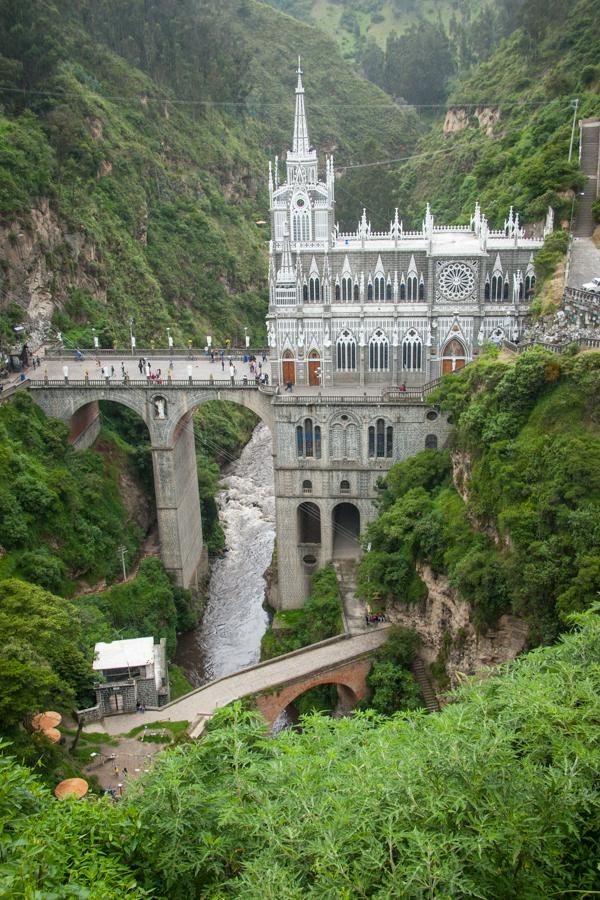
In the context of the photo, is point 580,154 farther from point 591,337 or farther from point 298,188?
point 591,337

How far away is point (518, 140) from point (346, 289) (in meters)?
35.8

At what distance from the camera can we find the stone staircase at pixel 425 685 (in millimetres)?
40688

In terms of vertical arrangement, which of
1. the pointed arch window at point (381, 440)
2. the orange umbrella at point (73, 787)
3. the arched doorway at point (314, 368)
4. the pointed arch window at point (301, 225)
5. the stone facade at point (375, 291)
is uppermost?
the pointed arch window at point (301, 225)

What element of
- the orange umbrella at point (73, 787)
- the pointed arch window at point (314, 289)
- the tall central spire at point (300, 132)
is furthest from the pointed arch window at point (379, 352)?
the orange umbrella at point (73, 787)

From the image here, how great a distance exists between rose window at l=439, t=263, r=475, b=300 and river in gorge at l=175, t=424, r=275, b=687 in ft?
82.6

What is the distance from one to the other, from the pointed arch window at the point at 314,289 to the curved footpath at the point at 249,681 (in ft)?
73.2

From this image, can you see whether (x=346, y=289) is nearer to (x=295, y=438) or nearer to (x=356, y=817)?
(x=295, y=438)

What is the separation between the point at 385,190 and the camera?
3905 inches

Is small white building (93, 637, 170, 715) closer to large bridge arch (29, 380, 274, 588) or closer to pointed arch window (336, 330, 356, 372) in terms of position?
large bridge arch (29, 380, 274, 588)

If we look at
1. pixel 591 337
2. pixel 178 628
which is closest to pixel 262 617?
pixel 178 628

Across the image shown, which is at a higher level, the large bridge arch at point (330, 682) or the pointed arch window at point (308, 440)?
the pointed arch window at point (308, 440)

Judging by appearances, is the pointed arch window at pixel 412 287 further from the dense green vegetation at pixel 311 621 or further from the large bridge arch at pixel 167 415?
the dense green vegetation at pixel 311 621

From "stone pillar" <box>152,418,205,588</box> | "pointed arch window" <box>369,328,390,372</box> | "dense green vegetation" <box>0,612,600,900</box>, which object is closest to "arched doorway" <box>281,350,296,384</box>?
"pointed arch window" <box>369,328,390,372</box>

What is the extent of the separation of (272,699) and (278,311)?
2567cm
